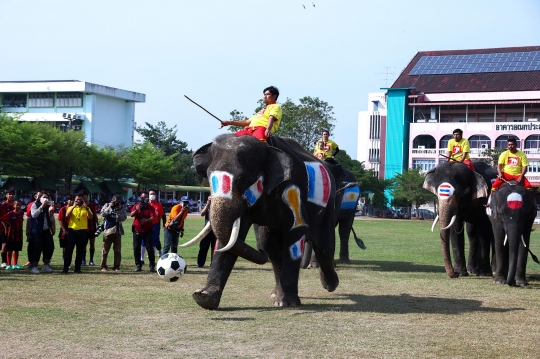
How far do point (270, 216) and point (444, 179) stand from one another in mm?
7129

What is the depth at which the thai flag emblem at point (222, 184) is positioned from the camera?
10.8 metres

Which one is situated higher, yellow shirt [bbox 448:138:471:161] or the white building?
the white building

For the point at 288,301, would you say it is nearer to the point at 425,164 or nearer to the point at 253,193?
the point at 253,193

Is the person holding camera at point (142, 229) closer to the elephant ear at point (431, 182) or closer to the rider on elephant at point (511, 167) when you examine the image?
the elephant ear at point (431, 182)

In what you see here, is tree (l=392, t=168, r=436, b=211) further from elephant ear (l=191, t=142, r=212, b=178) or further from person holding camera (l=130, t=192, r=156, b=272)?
elephant ear (l=191, t=142, r=212, b=178)

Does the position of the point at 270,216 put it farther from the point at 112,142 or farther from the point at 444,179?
the point at 112,142

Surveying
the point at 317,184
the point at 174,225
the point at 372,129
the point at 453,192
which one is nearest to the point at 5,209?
the point at 174,225

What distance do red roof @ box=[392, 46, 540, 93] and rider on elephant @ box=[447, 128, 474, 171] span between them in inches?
2741

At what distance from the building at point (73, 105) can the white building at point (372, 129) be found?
1195 inches

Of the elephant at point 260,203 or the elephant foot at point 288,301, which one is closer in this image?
the elephant at point 260,203

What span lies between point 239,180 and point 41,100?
97.6 meters

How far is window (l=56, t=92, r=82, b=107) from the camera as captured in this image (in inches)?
3999

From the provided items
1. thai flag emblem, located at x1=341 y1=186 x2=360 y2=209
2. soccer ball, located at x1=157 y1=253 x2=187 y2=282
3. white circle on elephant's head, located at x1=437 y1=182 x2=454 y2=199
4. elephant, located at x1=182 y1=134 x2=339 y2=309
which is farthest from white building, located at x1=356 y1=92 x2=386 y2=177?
soccer ball, located at x1=157 y1=253 x2=187 y2=282

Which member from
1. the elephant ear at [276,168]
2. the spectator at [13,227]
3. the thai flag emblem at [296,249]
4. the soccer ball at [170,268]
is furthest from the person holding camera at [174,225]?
the elephant ear at [276,168]
